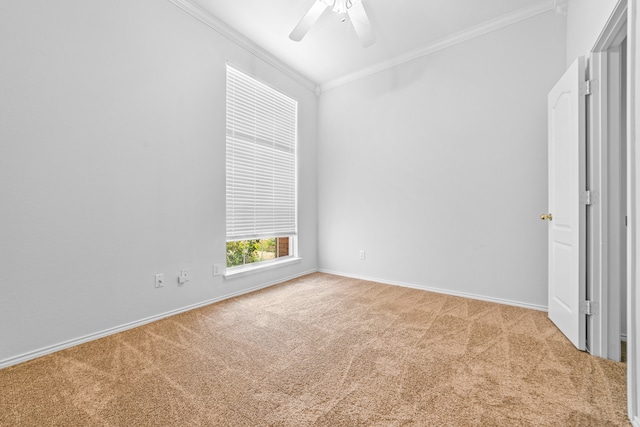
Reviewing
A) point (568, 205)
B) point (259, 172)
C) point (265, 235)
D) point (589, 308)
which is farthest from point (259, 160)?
point (589, 308)

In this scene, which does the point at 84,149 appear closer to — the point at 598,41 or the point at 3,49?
the point at 3,49

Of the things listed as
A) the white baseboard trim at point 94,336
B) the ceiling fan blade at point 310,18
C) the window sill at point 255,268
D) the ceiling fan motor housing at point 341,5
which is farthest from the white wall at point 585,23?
the white baseboard trim at point 94,336

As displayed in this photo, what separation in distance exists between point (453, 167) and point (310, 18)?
2114mm

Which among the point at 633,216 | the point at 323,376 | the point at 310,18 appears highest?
the point at 310,18

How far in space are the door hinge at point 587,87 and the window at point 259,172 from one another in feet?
9.68

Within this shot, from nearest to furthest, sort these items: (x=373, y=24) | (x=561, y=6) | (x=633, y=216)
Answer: (x=633, y=216) → (x=561, y=6) → (x=373, y=24)

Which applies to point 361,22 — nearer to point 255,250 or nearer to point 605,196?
Result: point 605,196

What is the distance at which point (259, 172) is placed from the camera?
3354mm

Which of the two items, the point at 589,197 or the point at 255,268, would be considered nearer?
the point at 589,197

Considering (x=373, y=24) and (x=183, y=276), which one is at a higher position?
(x=373, y=24)

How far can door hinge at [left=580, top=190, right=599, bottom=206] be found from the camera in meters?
1.77

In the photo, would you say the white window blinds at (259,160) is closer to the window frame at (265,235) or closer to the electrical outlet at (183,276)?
the window frame at (265,235)

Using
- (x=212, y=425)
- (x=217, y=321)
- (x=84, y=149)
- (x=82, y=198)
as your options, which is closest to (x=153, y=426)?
(x=212, y=425)

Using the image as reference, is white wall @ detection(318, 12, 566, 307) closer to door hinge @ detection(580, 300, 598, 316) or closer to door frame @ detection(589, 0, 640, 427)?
door hinge @ detection(580, 300, 598, 316)
